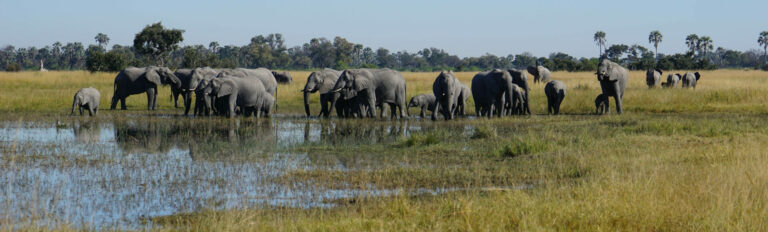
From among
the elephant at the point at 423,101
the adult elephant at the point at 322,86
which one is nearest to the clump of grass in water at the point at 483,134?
the adult elephant at the point at 322,86

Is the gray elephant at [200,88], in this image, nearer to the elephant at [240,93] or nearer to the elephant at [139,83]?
the elephant at [240,93]

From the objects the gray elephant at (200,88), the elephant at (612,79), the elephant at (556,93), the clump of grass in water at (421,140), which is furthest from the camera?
the elephant at (556,93)

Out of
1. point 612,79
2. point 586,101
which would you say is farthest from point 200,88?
point 586,101

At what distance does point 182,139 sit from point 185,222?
8.08m

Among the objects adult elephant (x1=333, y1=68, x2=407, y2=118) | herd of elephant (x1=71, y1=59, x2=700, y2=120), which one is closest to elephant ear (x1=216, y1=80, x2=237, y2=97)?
herd of elephant (x1=71, y1=59, x2=700, y2=120)

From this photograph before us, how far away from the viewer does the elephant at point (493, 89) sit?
2064 centimetres

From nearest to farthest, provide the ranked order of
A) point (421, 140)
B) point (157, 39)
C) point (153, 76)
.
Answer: point (421, 140)
point (153, 76)
point (157, 39)

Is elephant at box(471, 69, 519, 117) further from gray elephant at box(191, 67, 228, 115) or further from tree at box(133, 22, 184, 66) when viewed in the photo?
tree at box(133, 22, 184, 66)

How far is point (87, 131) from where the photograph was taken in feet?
53.9

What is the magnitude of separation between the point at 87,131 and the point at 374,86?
790 centimetres

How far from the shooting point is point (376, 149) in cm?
1273

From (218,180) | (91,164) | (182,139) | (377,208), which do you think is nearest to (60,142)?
(182,139)

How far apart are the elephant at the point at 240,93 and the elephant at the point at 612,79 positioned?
9403 mm

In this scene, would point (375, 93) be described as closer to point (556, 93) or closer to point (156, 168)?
→ point (556, 93)
